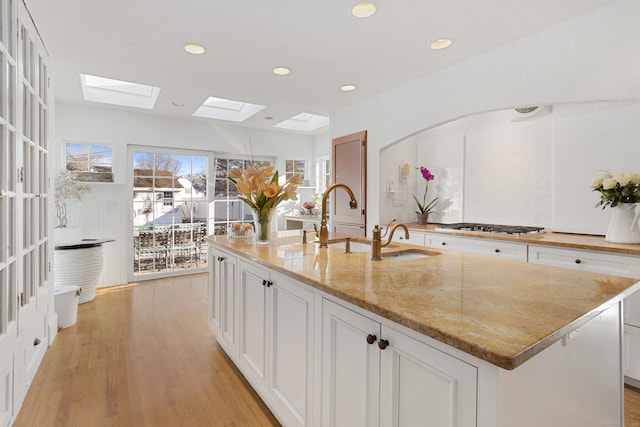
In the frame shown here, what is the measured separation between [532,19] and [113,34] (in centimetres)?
307

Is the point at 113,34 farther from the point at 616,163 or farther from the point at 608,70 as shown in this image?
the point at 616,163

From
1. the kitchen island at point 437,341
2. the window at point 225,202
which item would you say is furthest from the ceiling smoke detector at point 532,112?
the window at point 225,202

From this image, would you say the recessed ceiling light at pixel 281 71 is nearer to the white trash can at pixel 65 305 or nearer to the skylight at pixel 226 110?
the skylight at pixel 226 110

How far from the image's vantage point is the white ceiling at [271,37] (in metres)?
2.17

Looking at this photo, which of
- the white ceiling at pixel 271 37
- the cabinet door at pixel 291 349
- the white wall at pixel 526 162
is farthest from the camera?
the white wall at pixel 526 162

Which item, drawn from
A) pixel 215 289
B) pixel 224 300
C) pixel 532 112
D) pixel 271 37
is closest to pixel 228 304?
pixel 224 300

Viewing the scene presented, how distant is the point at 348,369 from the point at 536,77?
8.43ft

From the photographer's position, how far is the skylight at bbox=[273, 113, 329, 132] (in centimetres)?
582

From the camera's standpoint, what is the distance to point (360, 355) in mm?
1116

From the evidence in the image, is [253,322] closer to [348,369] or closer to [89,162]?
[348,369]

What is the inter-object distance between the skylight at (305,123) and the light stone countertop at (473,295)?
4400 millimetres

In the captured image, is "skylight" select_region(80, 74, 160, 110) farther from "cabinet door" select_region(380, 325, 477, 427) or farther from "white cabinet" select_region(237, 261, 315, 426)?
"cabinet door" select_region(380, 325, 477, 427)

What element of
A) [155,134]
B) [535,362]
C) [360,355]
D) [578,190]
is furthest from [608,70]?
[155,134]

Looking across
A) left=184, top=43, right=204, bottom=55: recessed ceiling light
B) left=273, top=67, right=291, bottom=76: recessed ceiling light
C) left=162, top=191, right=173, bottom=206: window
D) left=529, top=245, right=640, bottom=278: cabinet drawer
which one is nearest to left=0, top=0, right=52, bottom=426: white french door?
left=184, top=43, right=204, bottom=55: recessed ceiling light
